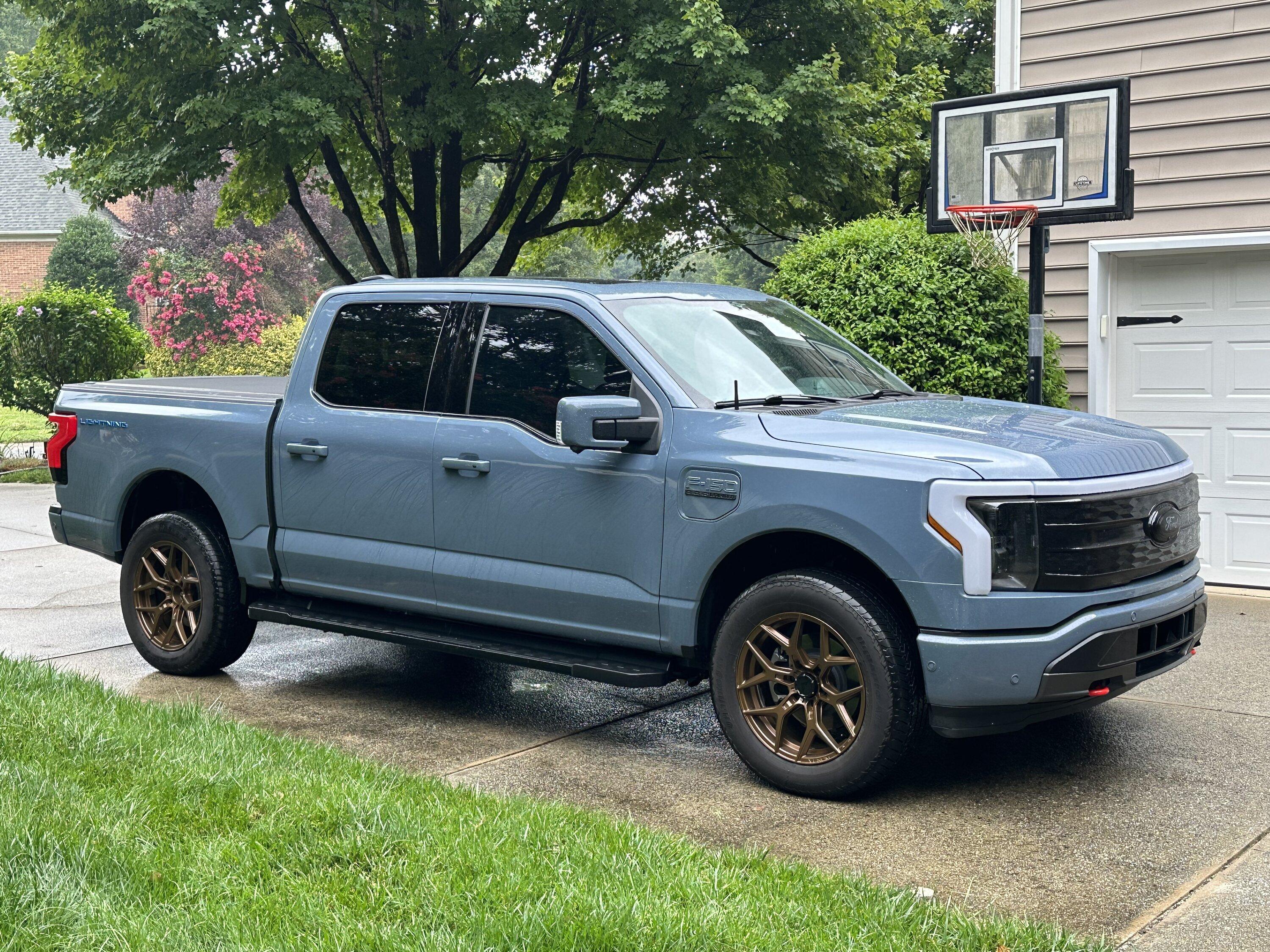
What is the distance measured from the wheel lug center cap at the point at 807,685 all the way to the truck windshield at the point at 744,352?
1.17 meters

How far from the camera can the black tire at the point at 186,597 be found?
682 cm

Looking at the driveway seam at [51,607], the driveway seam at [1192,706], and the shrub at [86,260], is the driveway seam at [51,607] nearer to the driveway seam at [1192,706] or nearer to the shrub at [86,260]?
the driveway seam at [1192,706]

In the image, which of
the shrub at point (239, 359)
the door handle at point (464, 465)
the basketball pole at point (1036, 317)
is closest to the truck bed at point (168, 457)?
the door handle at point (464, 465)

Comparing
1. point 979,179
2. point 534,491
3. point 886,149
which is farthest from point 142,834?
point 886,149

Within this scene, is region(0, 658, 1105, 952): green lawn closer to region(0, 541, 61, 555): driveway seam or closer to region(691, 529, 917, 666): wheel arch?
region(691, 529, 917, 666): wheel arch

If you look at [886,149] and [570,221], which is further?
[570,221]

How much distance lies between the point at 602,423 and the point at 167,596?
3108 millimetres

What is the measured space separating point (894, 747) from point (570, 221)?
1804cm

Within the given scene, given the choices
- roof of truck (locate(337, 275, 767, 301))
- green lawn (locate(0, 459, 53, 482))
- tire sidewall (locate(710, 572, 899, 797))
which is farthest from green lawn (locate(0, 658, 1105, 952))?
green lawn (locate(0, 459, 53, 482))

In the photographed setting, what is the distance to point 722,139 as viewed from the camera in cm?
1838

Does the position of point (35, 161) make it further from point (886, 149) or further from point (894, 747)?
point (894, 747)

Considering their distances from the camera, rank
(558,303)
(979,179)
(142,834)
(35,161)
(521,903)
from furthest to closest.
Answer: (35,161) → (979,179) → (558,303) → (142,834) → (521,903)

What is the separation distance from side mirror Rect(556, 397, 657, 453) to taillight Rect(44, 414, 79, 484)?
3.50 metres

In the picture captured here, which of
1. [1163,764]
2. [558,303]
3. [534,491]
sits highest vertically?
[558,303]
